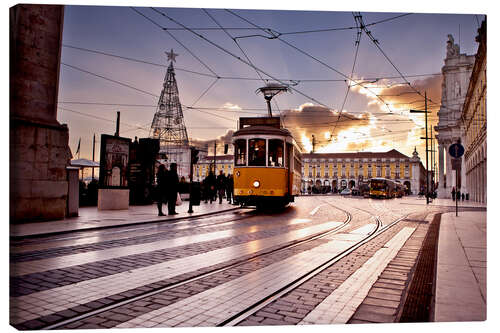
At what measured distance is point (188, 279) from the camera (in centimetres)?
433

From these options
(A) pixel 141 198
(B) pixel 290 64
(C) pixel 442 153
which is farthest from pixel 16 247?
(C) pixel 442 153

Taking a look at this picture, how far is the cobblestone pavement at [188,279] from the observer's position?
10.5 ft

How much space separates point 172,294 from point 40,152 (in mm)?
6651

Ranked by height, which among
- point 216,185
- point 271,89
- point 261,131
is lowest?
point 216,185

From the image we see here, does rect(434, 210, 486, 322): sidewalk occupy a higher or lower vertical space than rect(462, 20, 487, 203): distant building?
lower

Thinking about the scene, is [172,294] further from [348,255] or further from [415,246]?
[415,246]

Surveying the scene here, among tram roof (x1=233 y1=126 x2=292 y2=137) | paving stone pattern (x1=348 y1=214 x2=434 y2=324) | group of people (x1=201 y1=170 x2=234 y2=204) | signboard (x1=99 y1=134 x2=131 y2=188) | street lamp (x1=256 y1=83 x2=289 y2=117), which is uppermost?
street lamp (x1=256 y1=83 x2=289 y2=117)

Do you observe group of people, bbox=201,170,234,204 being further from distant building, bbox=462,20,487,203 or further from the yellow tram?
distant building, bbox=462,20,487,203

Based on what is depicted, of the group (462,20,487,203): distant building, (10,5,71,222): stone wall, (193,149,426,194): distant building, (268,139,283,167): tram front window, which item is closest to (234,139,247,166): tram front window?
(268,139,283,167): tram front window

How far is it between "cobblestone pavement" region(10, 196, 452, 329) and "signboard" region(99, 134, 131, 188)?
656 centimetres

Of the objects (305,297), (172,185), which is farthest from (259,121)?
(305,297)

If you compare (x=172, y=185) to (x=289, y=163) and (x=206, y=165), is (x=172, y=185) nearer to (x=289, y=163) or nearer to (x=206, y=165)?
(x=289, y=163)

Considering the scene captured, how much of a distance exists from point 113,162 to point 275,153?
5.92 metres

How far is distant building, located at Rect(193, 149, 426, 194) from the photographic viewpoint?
10762cm
